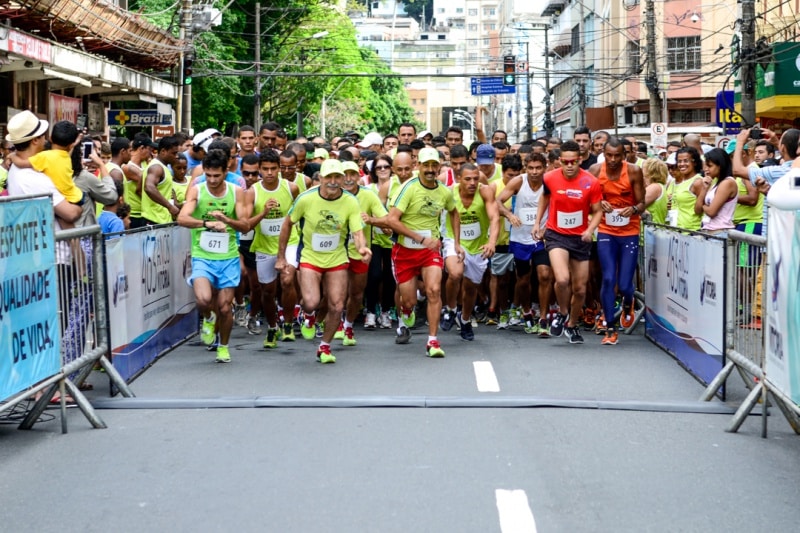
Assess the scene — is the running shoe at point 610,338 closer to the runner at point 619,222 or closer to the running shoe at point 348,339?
the runner at point 619,222

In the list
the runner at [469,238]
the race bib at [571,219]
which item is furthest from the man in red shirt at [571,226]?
the runner at [469,238]

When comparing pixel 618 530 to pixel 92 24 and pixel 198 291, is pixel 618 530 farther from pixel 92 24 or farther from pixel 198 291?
pixel 92 24

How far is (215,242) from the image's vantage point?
39.0 feet

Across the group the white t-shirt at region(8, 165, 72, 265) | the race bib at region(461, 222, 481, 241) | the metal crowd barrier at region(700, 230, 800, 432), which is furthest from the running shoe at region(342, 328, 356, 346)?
the metal crowd barrier at region(700, 230, 800, 432)

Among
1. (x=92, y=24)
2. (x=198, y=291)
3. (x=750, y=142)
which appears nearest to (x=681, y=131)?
(x=92, y=24)

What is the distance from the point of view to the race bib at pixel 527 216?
14289mm

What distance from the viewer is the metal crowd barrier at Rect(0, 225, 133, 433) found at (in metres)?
8.63

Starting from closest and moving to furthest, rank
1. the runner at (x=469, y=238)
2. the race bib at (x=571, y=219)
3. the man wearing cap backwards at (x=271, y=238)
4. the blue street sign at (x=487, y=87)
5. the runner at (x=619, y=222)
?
1. the man wearing cap backwards at (x=271, y=238)
2. the race bib at (x=571, y=219)
3. the runner at (x=619, y=222)
4. the runner at (x=469, y=238)
5. the blue street sign at (x=487, y=87)

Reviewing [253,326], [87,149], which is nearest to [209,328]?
[87,149]

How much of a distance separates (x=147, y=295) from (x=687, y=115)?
5429 cm

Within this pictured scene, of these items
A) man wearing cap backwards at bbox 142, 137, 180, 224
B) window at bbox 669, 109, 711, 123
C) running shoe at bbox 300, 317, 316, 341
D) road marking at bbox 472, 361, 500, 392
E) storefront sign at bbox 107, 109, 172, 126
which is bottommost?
road marking at bbox 472, 361, 500, 392

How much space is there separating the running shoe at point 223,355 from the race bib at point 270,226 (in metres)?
1.90

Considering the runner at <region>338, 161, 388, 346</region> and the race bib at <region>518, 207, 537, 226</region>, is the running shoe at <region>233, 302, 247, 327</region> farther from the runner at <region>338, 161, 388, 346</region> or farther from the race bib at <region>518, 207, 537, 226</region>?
the race bib at <region>518, 207, 537, 226</region>

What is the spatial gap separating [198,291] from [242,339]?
2.15 metres
